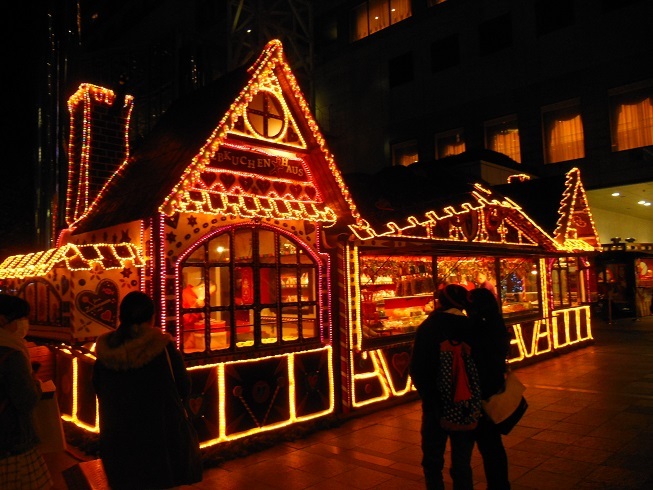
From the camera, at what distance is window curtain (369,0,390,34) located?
26391 millimetres

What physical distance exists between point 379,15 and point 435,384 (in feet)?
84.1

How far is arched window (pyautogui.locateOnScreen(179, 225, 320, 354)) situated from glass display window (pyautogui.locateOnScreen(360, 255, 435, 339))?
131 centimetres

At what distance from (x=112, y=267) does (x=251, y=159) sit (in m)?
2.09

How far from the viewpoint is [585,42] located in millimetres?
20203

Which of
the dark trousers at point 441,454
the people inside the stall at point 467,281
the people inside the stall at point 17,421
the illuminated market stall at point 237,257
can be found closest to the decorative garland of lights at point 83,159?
the illuminated market stall at point 237,257

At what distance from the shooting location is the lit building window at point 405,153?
2588cm

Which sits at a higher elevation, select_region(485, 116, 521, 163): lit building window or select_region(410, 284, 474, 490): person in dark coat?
select_region(485, 116, 521, 163): lit building window

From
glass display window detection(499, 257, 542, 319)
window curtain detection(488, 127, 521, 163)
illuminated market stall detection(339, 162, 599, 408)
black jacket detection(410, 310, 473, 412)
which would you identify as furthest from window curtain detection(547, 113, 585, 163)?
black jacket detection(410, 310, 473, 412)

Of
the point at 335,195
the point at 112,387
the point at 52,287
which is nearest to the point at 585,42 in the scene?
the point at 335,195

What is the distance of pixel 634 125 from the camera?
64.7 feet

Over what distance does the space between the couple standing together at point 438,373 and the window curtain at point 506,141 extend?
66.0 feet

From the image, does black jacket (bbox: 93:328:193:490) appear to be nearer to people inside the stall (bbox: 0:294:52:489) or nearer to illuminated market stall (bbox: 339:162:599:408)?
people inside the stall (bbox: 0:294:52:489)

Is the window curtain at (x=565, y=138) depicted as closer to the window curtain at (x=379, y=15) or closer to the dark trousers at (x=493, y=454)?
the window curtain at (x=379, y=15)

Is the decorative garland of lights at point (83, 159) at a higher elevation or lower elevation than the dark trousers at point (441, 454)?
higher
